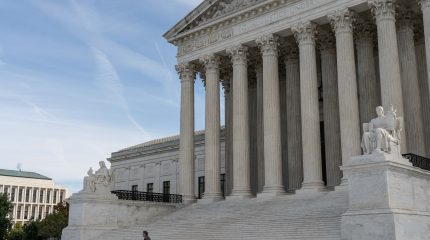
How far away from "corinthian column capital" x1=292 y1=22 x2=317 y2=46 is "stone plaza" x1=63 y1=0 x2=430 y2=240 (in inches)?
2.5

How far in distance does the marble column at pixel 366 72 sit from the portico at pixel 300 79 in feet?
0.21

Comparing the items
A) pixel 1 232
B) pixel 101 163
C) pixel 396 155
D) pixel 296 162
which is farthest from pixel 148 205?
pixel 1 232

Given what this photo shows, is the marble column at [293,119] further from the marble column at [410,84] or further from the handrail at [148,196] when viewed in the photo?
the handrail at [148,196]

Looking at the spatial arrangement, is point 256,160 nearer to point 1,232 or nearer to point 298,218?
point 298,218

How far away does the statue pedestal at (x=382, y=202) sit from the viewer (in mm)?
21047

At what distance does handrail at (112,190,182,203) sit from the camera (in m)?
37.2

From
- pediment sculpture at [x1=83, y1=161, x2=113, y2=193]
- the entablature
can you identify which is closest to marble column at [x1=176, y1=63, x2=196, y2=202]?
the entablature

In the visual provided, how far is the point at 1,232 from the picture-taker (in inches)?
2208

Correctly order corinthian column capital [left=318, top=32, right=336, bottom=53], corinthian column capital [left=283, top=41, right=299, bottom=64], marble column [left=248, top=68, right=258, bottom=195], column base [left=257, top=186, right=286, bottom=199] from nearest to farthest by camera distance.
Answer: column base [left=257, top=186, right=286, bottom=199], corinthian column capital [left=318, top=32, right=336, bottom=53], corinthian column capital [left=283, top=41, right=299, bottom=64], marble column [left=248, top=68, right=258, bottom=195]

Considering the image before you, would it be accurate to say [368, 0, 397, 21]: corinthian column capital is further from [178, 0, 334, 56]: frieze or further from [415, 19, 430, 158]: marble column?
[415, 19, 430, 158]: marble column

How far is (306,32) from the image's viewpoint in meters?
34.2

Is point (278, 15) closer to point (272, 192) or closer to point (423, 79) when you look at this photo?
point (423, 79)

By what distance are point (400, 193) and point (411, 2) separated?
1460cm

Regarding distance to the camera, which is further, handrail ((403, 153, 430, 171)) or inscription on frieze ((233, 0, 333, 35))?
inscription on frieze ((233, 0, 333, 35))
